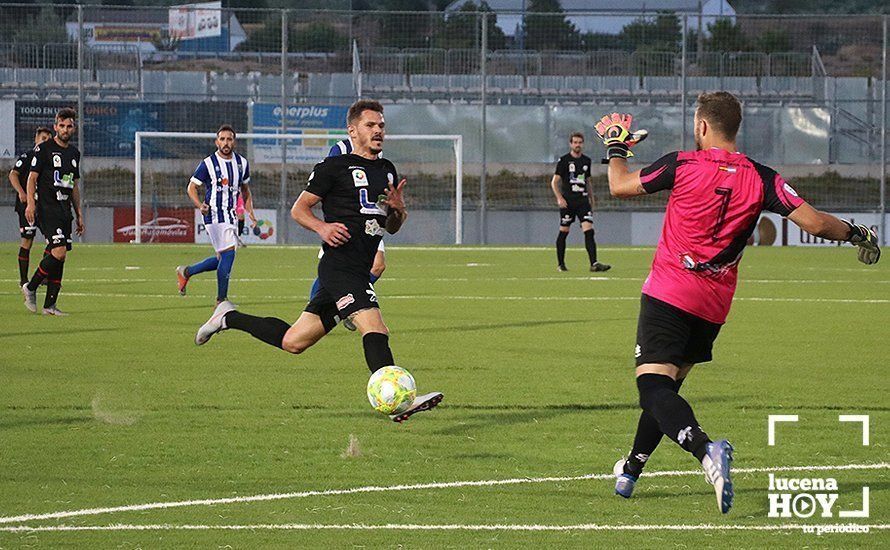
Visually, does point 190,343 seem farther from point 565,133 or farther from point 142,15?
point 142,15

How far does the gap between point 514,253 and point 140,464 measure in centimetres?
2585

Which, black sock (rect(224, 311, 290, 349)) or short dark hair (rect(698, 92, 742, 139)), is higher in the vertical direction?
short dark hair (rect(698, 92, 742, 139))

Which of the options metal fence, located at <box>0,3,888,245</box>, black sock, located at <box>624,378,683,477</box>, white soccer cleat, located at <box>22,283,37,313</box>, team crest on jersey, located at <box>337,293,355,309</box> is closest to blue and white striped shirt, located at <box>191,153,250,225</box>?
white soccer cleat, located at <box>22,283,37,313</box>

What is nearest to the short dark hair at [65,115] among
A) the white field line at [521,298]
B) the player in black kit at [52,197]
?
the player in black kit at [52,197]

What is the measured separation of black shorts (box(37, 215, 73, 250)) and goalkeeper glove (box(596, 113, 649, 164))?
1106 cm

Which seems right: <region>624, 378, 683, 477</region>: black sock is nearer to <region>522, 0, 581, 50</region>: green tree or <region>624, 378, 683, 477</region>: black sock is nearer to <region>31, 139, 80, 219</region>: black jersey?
<region>31, 139, 80, 219</region>: black jersey

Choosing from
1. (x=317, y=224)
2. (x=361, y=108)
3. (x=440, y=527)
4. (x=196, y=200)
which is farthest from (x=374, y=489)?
(x=196, y=200)

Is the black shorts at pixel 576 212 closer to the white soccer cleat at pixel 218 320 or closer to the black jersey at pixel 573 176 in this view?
the black jersey at pixel 573 176

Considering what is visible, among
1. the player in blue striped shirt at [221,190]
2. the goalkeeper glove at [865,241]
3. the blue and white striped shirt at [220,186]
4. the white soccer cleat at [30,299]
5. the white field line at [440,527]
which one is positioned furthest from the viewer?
the blue and white striped shirt at [220,186]

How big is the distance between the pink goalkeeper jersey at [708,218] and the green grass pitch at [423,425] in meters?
0.99

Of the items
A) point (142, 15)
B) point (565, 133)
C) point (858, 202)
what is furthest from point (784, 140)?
point (142, 15)

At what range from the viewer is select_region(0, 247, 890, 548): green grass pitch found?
6398mm

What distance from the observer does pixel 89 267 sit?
27094 mm

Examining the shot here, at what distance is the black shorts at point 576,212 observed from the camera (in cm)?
2561
